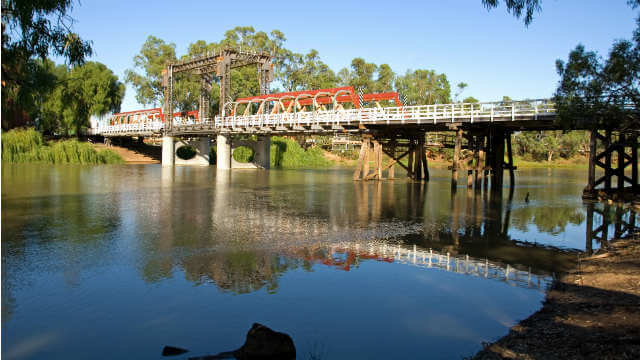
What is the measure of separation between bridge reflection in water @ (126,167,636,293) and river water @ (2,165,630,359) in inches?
2.8

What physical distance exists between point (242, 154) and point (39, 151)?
24.2 m

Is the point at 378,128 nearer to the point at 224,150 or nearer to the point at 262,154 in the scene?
the point at 224,150

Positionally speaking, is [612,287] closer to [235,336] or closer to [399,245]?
[399,245]

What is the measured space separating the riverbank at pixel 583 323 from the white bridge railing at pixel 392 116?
2024 cm

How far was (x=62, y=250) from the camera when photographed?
12609 mm

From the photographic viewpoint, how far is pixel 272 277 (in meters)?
10.4

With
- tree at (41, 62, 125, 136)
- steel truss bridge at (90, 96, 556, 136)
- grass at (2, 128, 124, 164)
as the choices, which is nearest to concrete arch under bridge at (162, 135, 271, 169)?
steel truss bridge at (90, 96, 556, 136)

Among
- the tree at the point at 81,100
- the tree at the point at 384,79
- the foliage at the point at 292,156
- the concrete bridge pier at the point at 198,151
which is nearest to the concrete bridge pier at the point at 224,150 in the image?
the concrete bridge pier at the point at 198,151

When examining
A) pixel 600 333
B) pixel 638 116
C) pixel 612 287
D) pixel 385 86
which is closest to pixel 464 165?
pixel 638 116

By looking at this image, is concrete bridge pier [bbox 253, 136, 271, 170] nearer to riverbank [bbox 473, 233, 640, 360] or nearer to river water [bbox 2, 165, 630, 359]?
river water [bbox 2, 165, 630, 359]

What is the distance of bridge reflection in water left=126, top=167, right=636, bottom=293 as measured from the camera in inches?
440

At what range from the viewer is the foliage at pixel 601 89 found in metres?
21.8

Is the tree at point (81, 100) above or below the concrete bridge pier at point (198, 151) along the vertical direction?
above

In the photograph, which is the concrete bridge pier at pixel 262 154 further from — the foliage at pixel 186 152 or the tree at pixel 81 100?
the tree at pixel 81 100
